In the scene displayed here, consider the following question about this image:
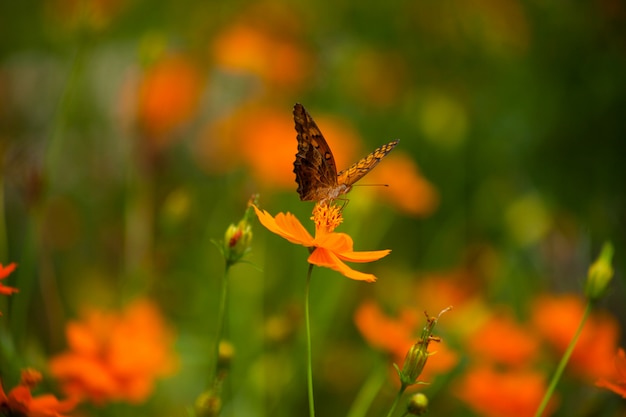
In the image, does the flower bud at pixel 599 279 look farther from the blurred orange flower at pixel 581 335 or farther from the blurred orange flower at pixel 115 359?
the blurred orange flower at pixel 115 359

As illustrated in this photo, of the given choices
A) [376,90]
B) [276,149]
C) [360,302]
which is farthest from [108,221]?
[376,90]

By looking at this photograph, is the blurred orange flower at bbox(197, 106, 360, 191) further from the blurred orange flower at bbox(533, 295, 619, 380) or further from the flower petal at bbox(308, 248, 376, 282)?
the flower petal at bbox(308, 248, 376, 282)

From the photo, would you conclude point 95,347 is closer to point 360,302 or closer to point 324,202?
point 324,202

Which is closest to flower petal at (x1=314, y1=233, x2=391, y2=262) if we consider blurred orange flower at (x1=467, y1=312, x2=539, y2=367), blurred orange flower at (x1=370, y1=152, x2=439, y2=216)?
blurred orange flower at (x1=467, y1=312, x2=539, y2=367)

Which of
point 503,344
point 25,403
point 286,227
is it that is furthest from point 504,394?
point 25,403

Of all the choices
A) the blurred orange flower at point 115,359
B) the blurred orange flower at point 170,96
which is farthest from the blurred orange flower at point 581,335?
the blurred orange flower at point 170,96
